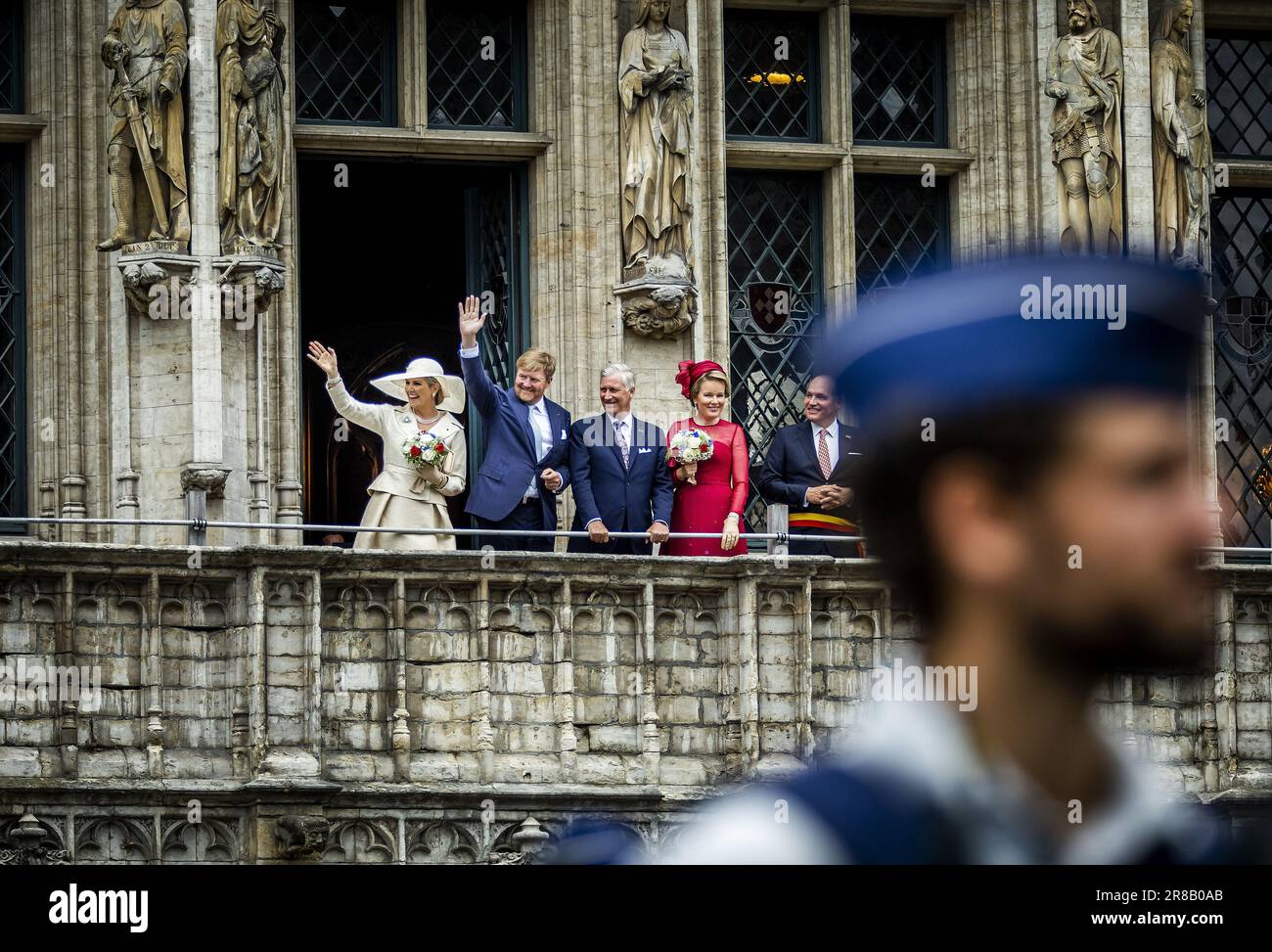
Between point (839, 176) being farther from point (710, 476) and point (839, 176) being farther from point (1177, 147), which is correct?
point (710, 476)

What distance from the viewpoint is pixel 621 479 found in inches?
632

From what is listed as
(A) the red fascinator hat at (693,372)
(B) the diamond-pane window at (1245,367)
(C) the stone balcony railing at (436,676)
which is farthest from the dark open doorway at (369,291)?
(B) the diamond-pane window at (1245,367)

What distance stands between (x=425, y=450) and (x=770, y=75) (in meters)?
6.91

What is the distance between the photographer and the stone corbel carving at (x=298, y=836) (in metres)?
14.3

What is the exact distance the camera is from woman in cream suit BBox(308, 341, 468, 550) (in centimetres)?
1562

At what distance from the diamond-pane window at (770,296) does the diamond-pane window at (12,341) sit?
562 cm

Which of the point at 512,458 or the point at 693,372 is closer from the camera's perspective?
the point at 512,458

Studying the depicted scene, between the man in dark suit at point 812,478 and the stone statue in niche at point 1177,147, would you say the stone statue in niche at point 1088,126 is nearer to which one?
the stone statue in niche at point 1177,147

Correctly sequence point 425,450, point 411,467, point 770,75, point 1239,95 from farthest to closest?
point 1239,95 → point 770,75 → point 411,467 → point 425,450

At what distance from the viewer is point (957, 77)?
2144 cm

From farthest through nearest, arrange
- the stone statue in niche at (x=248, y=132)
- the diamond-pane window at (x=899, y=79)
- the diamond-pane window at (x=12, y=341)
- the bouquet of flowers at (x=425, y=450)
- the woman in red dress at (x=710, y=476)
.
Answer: the diamond-pane window at (x=899, y=79) < the diamond-pane window at (x=12, y=341) < the stone statue in niche at (x=248, y=132) < the woman in red dress at (x=710, y=476) < the bouquet of flowers at (x=425, y=450)

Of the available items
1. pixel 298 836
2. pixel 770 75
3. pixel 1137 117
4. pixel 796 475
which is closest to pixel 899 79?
pixel 770 75

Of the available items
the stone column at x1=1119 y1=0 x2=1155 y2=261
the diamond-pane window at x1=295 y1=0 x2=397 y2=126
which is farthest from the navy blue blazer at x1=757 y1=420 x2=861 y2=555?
the diamond-pane window at x1=295 y1=0 x2=397 y2=126

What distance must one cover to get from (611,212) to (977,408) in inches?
701
